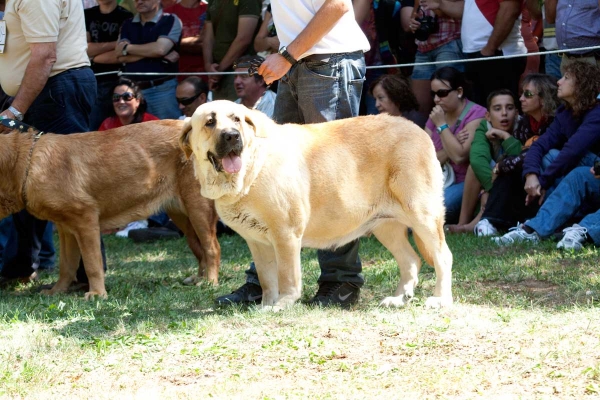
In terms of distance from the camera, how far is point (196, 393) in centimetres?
432

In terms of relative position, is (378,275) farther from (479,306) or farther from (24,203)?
(24,203)

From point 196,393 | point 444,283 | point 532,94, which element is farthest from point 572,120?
point 196,393

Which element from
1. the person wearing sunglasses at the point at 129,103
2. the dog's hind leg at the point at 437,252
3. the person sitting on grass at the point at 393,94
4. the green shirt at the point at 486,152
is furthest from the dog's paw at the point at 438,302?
the person wearing sunglasses at the point at 129,103

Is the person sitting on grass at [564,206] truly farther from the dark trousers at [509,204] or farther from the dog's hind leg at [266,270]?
the dog's hind leg at [266,270]

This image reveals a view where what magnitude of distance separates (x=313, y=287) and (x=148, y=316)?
4.65 feet

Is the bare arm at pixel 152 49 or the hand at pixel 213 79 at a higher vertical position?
the bare arm at pixel 152 49

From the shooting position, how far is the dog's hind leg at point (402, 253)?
6211 mm

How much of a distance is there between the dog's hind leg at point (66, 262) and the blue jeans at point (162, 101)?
4225 millimetres

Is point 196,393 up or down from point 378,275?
up

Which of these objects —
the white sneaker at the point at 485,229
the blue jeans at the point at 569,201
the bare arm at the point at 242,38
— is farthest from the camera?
the bare arm at the point at 242,38

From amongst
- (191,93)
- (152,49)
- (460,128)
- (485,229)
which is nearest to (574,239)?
(485,229)

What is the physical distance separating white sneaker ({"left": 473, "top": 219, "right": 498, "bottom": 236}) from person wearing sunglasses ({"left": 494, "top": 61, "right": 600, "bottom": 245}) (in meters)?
0.29

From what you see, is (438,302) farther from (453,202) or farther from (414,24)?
(414,24)

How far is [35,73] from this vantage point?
7.00m
